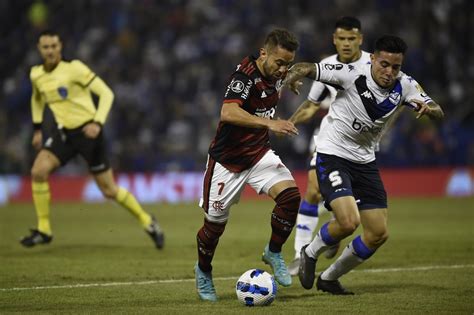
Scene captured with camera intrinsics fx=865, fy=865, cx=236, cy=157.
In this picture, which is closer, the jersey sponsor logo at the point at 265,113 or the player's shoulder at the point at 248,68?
the player's shoulder at the point at 248,68

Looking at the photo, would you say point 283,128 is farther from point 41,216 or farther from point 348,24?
point 41,216

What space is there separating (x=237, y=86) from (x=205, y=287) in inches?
73.9

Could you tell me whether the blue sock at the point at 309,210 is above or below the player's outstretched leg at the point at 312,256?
below

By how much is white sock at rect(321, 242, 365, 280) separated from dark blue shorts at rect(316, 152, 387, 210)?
435 mm

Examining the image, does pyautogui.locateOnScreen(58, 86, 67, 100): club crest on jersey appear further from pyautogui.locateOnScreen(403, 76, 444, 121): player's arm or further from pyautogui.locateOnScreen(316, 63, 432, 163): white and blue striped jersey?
pyautogui.locateOnScreen(403, 76, 444, 121): player's arm

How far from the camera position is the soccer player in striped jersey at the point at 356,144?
25.8 feet

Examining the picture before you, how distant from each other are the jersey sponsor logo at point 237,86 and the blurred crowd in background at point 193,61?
12.7m

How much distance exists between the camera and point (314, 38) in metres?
22.9

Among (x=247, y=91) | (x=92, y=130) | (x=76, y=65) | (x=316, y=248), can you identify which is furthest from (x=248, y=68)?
(x=76, y=65)

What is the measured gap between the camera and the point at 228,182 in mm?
7961

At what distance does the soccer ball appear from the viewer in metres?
7.48

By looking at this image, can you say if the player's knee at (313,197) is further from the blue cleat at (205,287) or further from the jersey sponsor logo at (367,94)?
the blue cleat at (205,287)

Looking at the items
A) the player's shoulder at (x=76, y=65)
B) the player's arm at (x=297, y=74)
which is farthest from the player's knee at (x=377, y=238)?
the player's shoulder at (x=76, y=65)

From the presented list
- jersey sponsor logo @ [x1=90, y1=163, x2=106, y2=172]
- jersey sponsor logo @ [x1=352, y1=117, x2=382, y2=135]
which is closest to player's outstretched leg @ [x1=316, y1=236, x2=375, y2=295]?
jersey sponsor logo @ [x1=352, y1=117, x2=382, y2=135]
